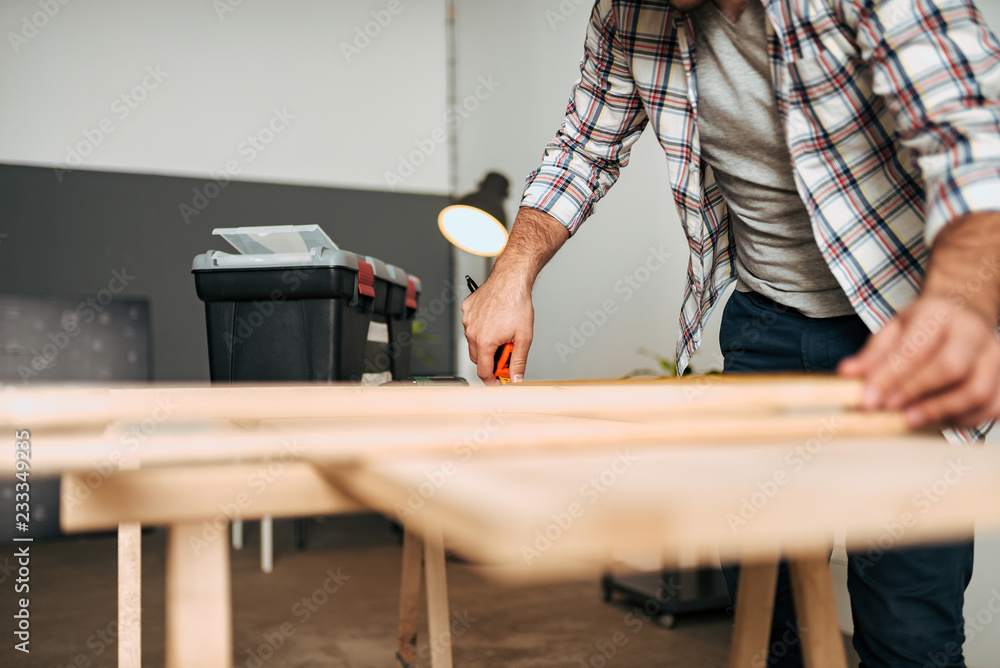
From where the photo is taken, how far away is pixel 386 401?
559mm

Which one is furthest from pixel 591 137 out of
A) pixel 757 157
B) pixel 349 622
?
pixel 349 622

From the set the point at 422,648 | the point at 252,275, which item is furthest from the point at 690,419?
the point at 422,648

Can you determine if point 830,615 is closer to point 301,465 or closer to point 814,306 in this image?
point 814,306

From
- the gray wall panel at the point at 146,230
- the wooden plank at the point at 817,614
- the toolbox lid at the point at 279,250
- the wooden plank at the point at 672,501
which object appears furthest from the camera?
the gray wall panel at the point at 146,230

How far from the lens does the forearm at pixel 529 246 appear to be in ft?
3.40

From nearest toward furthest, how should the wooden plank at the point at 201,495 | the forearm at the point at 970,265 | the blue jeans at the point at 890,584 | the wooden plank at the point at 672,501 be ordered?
the wooden plank at the point at 672,501
the wooden plank at the point at 201,495
the forearm at the point at 970,265
the blue jeans at the point at 890,584

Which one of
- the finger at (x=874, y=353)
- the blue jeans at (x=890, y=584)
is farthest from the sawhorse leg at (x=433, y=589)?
the finger at (x=874, y=353)

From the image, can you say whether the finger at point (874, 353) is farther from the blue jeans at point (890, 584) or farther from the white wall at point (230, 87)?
the white wall at point (230, 87)

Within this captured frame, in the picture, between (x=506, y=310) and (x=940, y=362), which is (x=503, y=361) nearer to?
(x=506, y=310)

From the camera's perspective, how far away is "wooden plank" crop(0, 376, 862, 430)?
471 millimetres

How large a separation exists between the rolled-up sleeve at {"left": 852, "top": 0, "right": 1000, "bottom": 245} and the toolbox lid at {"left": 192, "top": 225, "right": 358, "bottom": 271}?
1.00 metres

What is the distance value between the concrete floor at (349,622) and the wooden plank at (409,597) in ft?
1.92

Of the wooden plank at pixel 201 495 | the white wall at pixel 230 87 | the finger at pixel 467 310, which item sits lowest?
the wooden plank at pixel 201 495

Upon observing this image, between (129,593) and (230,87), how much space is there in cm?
420
